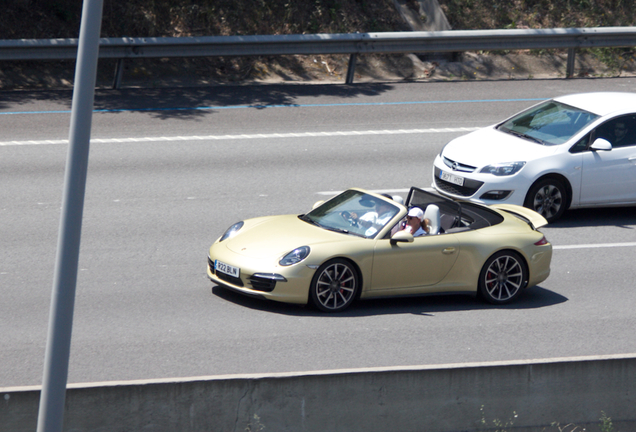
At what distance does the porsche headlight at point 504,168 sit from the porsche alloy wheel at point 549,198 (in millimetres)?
381

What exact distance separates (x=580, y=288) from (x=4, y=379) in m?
6.56

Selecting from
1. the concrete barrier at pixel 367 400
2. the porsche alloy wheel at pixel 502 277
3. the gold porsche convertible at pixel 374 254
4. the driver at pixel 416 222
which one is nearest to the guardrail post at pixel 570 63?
the gold porsche convertible at pixel 374 254

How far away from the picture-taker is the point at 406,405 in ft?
21.6

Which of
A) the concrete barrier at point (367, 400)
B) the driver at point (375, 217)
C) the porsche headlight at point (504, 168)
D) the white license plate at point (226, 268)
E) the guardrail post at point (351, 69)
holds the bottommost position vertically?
the concrete barrier at point (367, 400)

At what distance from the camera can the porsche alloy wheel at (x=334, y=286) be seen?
8852 millimetres

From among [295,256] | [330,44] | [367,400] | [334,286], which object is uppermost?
[330,44]

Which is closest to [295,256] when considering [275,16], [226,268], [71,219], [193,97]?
[226,268]

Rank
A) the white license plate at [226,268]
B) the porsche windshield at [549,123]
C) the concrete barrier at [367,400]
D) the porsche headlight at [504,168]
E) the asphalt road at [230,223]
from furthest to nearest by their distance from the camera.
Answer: the porsche windshield at [549,123] → the porsche headlight at [504,168] → the white license plate at [226,268] → the asphalt road at [230,223] → the concrete barrier at [367,400]

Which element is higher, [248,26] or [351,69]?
[248,26]

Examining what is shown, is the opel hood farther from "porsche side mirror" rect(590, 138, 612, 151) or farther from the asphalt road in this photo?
the asphalt road

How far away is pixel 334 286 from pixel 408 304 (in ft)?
3.56

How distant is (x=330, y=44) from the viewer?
768 inches

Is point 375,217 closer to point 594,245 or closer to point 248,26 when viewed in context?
point 594,245

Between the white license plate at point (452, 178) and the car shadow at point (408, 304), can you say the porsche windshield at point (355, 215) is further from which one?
the white license plate at point (452, 178)
